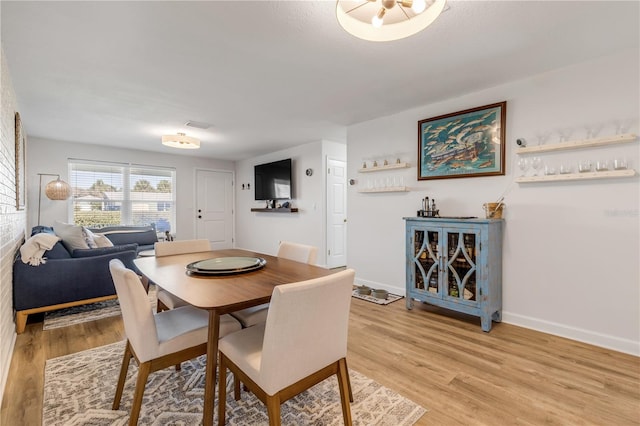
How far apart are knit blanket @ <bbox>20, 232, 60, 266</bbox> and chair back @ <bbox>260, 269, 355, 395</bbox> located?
2.83 meters

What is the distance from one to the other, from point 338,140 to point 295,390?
439cm

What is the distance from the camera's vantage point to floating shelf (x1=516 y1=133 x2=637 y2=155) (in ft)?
7.20

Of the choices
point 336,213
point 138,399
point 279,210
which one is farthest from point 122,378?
point 279,210

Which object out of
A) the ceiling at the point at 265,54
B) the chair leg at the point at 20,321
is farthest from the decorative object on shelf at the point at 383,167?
the chair leg at the point at 20,321

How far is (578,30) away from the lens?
1.98 meters

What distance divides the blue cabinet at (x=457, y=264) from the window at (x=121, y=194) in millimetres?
5259

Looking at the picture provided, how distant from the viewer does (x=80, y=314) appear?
3.03 metres

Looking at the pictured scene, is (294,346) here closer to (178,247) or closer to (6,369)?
(178,247)

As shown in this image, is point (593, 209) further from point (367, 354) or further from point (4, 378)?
point (4, 378)

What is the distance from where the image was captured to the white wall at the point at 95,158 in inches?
191

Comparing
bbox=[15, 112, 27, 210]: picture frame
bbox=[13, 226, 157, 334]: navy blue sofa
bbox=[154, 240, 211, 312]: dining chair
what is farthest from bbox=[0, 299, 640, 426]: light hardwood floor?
Result: bbox=[15, 112, 27, 210]: picture frame

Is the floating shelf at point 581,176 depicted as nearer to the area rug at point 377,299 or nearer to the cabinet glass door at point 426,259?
the cabinet glass door at point 426,259

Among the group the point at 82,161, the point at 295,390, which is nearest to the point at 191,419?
the point at 295,390

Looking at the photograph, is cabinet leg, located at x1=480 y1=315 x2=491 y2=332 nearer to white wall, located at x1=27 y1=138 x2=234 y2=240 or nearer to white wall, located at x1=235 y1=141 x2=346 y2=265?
white wall, located at x1=235 y1=141 x2=346 y2=265
